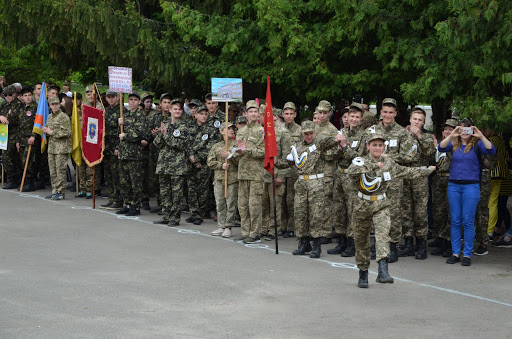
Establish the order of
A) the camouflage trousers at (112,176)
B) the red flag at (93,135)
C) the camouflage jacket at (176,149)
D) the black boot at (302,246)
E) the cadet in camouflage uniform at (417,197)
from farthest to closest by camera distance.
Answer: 1. the red flag at (93,135)
2. the camouflage trousers at (112,176)
3. the camouflage jacket at (176,149)
4. the black boot at (302,246)
5. the cadet in camouflage uniform at (417,197)

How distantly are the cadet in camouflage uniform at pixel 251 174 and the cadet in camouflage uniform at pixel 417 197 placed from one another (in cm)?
225

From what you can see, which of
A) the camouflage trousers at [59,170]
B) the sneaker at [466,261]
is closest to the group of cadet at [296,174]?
the sneaker at [466,261]

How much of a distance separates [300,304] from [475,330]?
6.13 feet

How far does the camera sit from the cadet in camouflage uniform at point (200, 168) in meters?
13.6

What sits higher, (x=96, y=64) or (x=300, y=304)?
(x=96, y=64)

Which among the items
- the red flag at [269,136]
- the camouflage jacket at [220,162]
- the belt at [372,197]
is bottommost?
the belt at [372,197]

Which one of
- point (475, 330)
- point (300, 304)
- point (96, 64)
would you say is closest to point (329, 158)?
point (300, 304)

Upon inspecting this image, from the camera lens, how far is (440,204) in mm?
11656

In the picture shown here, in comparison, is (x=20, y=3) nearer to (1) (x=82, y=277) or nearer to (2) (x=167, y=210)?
(2) (x=167, y=210)

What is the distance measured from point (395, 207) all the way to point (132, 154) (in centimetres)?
555

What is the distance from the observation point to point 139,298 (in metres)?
8.60

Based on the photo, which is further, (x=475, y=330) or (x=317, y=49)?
(x=317, y=49)

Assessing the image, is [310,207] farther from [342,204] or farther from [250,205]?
[250,205]

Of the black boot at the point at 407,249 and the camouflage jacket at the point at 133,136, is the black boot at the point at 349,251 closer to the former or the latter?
the black boot at the point at 407,249
